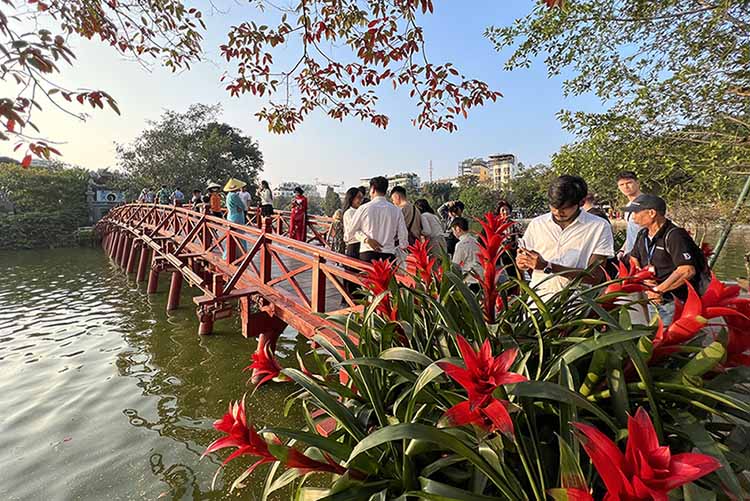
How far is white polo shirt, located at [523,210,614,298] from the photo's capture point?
237cm

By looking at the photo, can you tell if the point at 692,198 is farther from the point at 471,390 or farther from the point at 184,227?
the point at 184,227

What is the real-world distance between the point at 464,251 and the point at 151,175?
88.1 ft

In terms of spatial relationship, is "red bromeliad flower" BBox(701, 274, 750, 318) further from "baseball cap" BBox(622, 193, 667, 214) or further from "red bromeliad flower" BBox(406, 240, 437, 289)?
"baseball cap" BBox(622, 193, 667, 214)

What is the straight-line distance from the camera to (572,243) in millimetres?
2410

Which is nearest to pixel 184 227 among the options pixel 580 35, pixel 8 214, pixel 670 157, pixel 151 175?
pixel 580 35

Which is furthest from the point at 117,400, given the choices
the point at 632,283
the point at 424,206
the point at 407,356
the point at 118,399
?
the point at 632,283

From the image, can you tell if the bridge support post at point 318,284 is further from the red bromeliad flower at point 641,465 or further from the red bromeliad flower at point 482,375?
the red bromeliad flower at point 641,465

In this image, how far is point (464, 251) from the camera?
4.00 metres

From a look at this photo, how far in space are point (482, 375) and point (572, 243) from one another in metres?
1.80

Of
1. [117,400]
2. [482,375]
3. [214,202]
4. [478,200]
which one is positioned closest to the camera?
[482,375]

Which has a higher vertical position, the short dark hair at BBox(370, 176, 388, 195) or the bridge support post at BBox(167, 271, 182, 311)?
the short dark hair at BBox(370, 176, 388, 195)

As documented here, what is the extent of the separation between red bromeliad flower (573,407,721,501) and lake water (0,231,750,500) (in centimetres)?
324

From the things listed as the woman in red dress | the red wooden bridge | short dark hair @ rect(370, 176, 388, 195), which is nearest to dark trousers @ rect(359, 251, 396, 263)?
the red wooden bridge

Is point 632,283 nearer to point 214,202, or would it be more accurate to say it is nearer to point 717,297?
point 717,297
